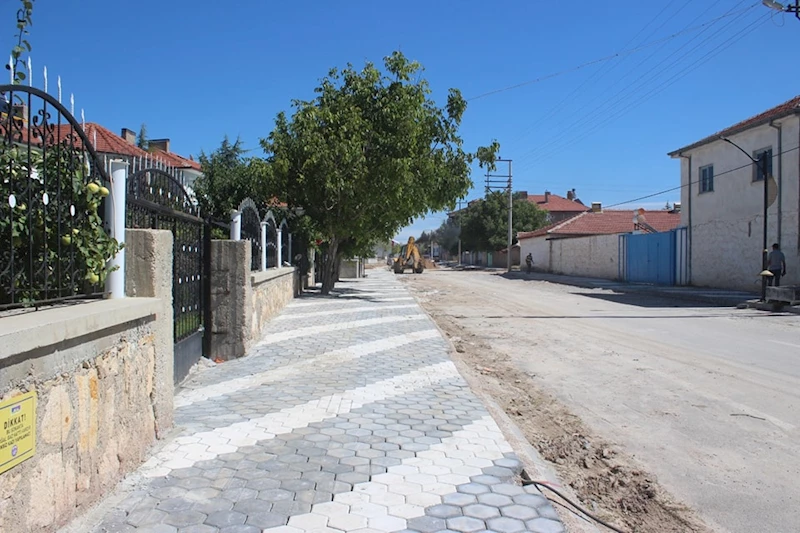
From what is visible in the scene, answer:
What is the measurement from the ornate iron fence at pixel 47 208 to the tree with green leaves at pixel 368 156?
38.7ft

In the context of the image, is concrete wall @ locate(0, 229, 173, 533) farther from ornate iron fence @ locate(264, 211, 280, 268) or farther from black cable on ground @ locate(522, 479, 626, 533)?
ornate iron fence @ locate(264, 211, 280, 268)

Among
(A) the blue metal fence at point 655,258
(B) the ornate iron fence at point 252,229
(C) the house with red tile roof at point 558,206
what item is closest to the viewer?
(B) the ornate iron fence at point 252,229

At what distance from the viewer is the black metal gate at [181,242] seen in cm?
527

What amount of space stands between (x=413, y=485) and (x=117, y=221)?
8.96 ft

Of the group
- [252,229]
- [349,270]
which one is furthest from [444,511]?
[349,270]

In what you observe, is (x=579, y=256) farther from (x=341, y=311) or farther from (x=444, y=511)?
(x=444, y=511)

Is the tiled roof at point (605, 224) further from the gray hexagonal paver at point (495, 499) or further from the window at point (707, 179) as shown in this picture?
the gray hexagonal paver at point (495, 499)

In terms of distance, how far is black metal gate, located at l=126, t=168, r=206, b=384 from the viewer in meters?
5.27

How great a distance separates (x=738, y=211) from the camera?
2288 cm

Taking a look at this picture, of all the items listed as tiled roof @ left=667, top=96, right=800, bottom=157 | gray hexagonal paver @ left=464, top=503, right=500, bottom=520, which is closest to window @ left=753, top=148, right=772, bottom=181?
tiled roof @ left=667, top=96, right=800, bottom=157

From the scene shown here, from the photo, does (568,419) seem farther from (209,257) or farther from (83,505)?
(209,257)

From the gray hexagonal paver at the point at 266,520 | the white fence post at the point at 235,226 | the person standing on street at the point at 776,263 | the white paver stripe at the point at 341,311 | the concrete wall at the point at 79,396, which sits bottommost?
the gray hexagonal paver at the point at 266,520

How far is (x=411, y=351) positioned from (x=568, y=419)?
A: 3.46m

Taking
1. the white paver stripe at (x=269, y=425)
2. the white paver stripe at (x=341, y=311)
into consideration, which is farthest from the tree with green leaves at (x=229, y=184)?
the white paver stripe at (x=269, y=425)
